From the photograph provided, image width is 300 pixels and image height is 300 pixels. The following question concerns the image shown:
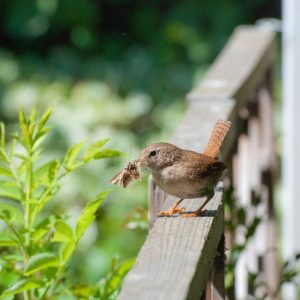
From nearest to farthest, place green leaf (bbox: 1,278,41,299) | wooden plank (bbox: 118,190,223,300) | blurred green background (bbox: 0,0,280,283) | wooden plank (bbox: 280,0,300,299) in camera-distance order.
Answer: wooden plank (bbox: 118,190,223,300)
green leaf (bbox: 1,278,41,299)
wooden plank (bbox: 280,0,300,299)
blurred green background (bbox: 0,0,280,283)

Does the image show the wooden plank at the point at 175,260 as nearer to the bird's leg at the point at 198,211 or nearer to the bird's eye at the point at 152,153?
the bird's leg at the point at 198,211

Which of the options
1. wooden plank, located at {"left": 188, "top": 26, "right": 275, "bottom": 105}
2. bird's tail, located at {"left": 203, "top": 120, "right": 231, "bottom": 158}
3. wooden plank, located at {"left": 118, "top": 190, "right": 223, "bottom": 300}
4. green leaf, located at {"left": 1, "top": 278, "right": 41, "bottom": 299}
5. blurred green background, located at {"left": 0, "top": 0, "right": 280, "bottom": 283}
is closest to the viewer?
wooden plank, located at {"left": 118, "top": 190, "right": 223, "bottom": 300}

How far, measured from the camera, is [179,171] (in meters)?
2.26

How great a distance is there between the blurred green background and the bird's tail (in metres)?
3.35

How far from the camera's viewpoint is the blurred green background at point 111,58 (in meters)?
6.37

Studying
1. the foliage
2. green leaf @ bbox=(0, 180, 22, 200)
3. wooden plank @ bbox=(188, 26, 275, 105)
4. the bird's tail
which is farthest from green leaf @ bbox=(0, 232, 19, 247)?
wooden plank @ bbox=(188, 26, 275, 105)

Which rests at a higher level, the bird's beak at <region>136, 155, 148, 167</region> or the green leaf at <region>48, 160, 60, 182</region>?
the bird's beak at <region>136, 155, 148, 167</region>

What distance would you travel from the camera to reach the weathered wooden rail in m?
1.63

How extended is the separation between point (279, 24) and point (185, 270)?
12.8 ft

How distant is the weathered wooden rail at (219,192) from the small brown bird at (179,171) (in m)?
0.04

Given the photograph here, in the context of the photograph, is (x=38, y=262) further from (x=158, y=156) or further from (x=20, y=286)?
(x=158, y=156)

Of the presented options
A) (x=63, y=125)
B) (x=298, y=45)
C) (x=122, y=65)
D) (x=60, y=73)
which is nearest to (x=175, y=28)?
(x=122, y=65)

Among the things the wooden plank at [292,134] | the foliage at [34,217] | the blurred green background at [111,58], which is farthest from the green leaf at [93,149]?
the blurred green background at [111,58]

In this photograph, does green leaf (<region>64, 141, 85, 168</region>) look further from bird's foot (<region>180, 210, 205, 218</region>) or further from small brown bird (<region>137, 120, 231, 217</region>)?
bird's foot (<region>180, 210, 205, 218</region>)
